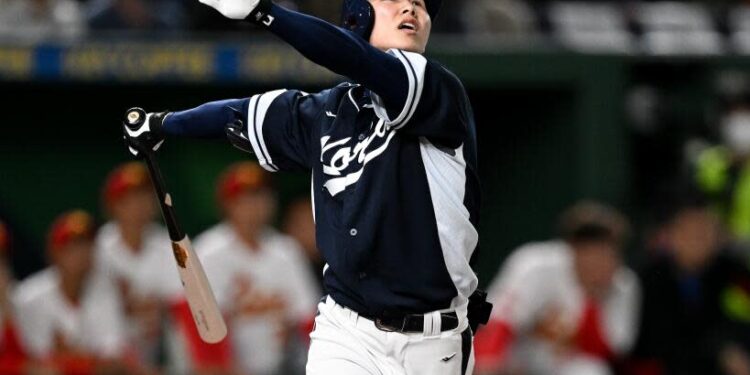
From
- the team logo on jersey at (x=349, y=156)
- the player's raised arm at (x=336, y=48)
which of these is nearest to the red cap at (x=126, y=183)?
the team logo on jersey at (x=349, y=156)

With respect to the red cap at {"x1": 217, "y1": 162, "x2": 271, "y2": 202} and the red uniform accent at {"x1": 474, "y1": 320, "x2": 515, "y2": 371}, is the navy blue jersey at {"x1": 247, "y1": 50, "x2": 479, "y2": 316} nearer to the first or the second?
the red uniform accent at {"x1": 474, "y1": 320, "x2": 515, "y2": 371}

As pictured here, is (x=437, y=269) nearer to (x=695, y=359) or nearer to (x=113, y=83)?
(x=695, y=359)

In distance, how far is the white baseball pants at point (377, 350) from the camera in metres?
3.90

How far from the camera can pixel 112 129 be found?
8.24 meters

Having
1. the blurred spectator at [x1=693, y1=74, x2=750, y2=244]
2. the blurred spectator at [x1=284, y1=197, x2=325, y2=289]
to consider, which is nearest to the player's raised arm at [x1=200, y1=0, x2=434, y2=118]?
the blurred spectator at [x1=284, y1=197, x2=325, y2=289]

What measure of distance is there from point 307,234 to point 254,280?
45 centimetres

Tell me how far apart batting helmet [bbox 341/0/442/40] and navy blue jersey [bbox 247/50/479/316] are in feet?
0.55

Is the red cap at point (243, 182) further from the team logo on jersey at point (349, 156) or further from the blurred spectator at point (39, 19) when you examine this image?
the team logo on jersey at point (349, 156)

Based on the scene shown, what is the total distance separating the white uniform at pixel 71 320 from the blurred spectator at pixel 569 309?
63.7 inches

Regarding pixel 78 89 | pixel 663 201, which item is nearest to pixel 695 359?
pixel 663 201

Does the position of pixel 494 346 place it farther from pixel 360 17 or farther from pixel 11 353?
pixel 360 17

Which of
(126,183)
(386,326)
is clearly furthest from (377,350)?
(126,183)

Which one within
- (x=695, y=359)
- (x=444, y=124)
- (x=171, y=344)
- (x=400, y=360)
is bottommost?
(x=171, y=344)

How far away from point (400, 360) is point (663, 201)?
14.3 feet
